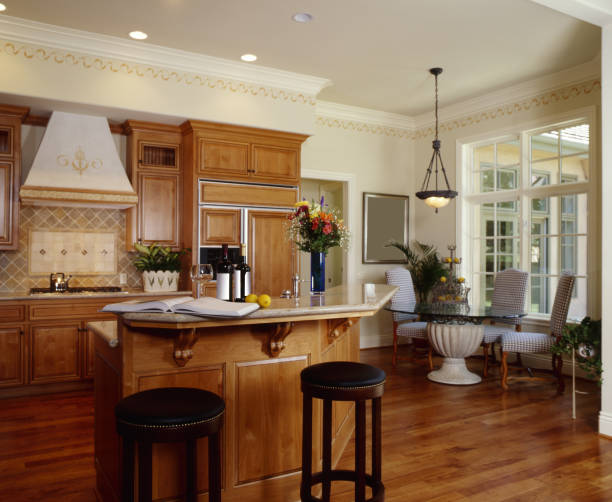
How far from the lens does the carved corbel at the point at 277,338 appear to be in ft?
8.00

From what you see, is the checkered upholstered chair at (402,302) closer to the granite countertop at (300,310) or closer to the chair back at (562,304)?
the chair back at (562,304)

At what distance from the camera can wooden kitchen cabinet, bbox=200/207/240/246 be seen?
5152mm

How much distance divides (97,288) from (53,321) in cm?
62

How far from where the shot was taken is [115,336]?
7.91 feet

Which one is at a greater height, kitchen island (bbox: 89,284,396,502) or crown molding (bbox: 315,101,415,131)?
crown molding (bbox: 315,101,415,131)

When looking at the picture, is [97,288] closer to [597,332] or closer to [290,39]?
[290,39]

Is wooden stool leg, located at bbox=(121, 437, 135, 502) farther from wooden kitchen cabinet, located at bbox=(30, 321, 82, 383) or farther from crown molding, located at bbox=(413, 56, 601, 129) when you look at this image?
crown molding, located at bbox=(413, 56, 601, 129)

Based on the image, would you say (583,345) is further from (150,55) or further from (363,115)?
(150,55)

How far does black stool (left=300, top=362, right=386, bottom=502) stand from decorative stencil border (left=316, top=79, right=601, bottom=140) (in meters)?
4.32

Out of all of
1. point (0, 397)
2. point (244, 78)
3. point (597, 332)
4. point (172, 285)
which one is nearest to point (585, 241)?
point (597, 332)

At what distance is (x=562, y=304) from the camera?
15.2ft

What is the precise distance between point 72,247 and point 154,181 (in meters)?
1.06

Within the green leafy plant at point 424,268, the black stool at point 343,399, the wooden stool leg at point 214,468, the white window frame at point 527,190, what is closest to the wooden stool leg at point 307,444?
the black stool at point 343,399

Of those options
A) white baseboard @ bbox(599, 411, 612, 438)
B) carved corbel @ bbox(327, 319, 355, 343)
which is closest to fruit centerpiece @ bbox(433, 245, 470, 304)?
white baseboard @ bbox(599, 411, 612, 438)
